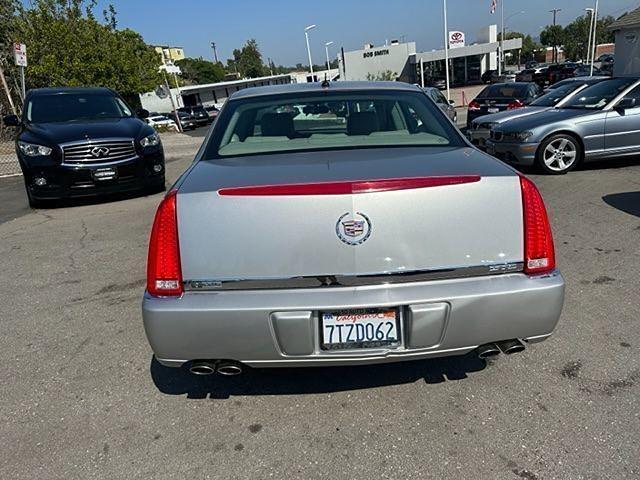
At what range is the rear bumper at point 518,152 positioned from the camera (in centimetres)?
782

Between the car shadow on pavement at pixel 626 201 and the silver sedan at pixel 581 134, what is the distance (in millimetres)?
1632

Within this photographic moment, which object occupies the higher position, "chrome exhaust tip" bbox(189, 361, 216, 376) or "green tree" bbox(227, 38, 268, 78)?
"green tree" bbox(227, 38, 268, 78)

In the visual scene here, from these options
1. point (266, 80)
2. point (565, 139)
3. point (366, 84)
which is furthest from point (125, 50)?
point (266, 80)

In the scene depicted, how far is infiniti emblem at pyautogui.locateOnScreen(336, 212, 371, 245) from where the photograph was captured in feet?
6.81

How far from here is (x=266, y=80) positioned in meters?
63.2

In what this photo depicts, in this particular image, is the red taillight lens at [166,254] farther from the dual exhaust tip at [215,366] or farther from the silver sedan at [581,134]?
the silver sedan at [581,134]

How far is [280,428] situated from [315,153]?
1.48 metres

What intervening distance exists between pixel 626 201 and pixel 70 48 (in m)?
23.2

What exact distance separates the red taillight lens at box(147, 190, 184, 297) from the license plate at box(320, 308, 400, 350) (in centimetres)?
70

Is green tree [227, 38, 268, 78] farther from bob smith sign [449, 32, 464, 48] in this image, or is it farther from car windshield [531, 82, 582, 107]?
car windshield [531, 82, 582, 107]

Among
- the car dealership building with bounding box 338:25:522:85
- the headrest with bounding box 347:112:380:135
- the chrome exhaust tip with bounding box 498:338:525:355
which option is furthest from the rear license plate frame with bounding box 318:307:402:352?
the car dealership building with bounding box 338:25:522:85

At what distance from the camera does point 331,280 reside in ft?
6.98

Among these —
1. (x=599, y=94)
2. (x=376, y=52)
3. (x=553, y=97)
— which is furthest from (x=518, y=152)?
(x=376, y=52)

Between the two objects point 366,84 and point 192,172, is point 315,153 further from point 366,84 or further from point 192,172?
point 366,84
